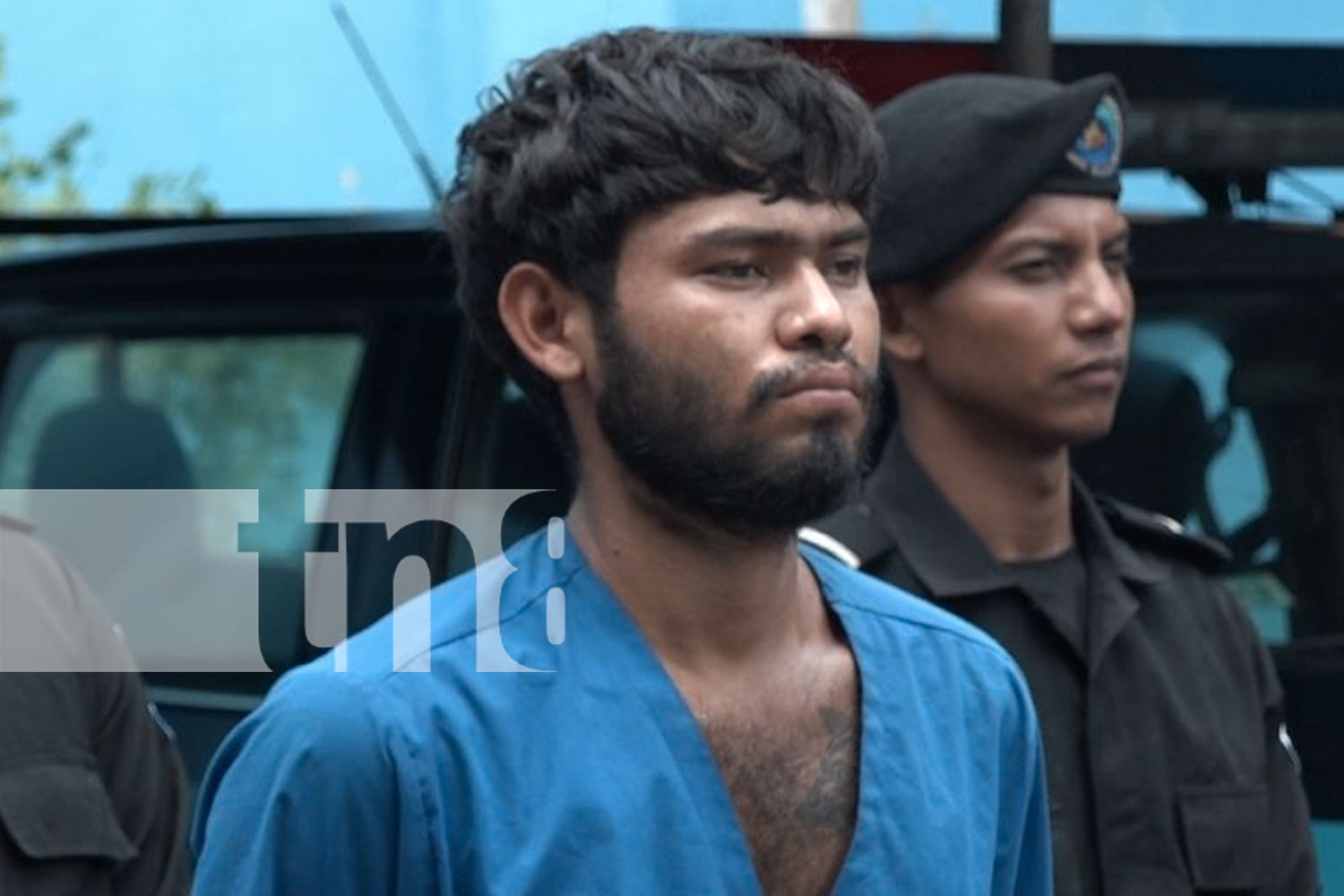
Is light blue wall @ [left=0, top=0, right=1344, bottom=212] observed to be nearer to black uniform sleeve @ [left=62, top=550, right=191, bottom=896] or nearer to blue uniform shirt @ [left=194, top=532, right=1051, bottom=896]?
black uniform sleeve @ [left=62, top=550, right=191, bottom=896]

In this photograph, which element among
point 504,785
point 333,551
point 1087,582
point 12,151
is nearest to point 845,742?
point 504,785

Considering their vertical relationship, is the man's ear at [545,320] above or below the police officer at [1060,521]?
above

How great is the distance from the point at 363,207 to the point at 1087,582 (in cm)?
181

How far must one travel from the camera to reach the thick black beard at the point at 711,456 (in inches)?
87.8

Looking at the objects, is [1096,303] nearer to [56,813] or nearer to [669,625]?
[669,625]

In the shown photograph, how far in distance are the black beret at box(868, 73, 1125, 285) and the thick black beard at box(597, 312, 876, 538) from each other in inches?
33.3

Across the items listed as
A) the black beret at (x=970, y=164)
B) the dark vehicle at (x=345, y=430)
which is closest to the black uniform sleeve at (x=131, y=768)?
the dark vehicle at (x=345, y=430)

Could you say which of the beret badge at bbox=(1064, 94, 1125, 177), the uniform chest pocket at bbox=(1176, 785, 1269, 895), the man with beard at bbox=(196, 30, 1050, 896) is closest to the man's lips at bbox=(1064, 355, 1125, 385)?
the beret badge at bbox=(1064, 94, 1125, 177)

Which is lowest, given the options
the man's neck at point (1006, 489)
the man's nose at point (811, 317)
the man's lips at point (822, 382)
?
the man's neck at point (1006, 489)

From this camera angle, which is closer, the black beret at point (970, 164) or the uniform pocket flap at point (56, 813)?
the black beret at point (970, 164)

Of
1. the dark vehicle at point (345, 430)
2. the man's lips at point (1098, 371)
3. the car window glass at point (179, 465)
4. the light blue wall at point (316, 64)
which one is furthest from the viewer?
the car window glass at point (179, 465)

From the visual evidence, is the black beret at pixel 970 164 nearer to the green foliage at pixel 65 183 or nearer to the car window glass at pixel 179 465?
the car window glass at pixel 179 465

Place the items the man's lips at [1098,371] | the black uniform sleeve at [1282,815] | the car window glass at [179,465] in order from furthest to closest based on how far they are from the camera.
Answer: the car window glass at [179,465]
the man's lips at [1098,371]
the black uniform sleeve at [1282,815]

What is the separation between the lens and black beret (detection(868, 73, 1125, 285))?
10.2 feet
